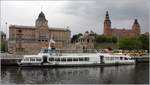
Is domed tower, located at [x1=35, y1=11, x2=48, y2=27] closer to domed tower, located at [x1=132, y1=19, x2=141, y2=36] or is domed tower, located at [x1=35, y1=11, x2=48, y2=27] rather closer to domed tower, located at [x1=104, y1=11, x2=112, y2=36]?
domed tower, located at [x1=104, y1=11, x2=112, y2=36]

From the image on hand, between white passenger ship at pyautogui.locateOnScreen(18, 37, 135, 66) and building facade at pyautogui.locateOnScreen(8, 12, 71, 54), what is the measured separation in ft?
153

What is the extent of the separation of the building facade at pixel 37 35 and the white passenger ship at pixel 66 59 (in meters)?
46.8

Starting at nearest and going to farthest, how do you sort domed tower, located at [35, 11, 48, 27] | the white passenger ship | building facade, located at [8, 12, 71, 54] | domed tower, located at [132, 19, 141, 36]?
the white passenger ship
building facade, located at [8, 12, 71, 54]
domed tower, located at [35, 11, 48, 27]
domed tower, located at [132, 19, 141, 36]

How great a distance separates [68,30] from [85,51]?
189 feet

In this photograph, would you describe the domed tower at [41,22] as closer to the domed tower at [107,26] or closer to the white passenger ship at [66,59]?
the domed tower at [107,26]

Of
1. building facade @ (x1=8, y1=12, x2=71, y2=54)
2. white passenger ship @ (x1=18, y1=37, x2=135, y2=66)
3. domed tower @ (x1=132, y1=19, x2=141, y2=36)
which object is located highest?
domed tower @ (x1=132, y1=19, x2=141, y2=36)

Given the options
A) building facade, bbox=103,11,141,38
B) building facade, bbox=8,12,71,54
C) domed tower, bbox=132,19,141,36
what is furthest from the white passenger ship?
domed tower, bbox=132,19,141,36

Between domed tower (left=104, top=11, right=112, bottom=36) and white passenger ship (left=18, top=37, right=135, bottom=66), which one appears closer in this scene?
white passenger ship (left=18, top=37, right=135, bottom=66)

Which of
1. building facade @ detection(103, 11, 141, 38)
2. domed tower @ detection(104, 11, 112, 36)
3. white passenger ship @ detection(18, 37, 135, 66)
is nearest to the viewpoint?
white passenger ship @ detection(18, 37, 135, 66)

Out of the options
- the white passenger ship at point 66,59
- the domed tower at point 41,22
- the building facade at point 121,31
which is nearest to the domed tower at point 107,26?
the building facade at point 121,31

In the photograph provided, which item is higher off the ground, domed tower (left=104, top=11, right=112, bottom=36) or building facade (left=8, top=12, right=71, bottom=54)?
domed tower (left=104, top=11, right=112, bottom=36)

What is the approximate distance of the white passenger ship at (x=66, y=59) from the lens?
43562mm

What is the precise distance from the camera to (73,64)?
44.8 metres

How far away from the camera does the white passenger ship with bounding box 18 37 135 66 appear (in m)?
43.6
